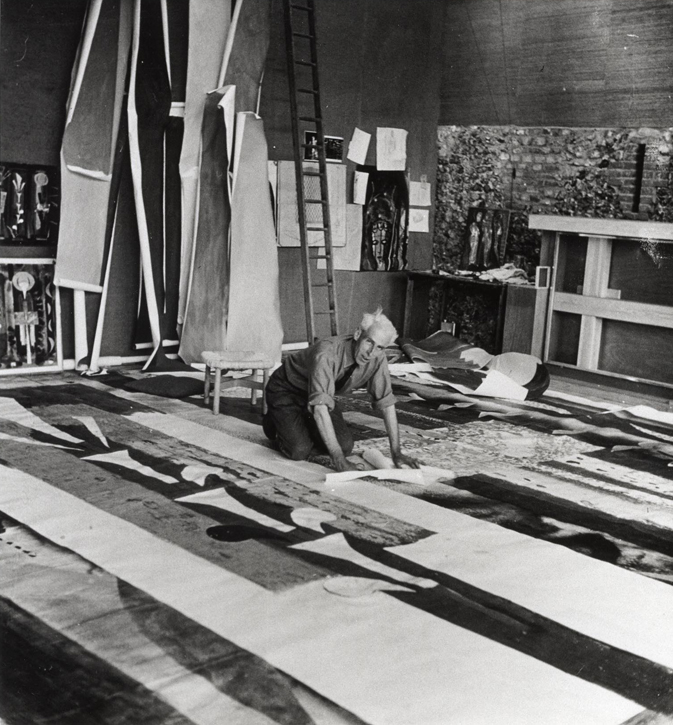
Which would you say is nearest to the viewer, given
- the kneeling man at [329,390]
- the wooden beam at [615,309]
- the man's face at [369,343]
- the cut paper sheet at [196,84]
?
the man's face at [369,343]

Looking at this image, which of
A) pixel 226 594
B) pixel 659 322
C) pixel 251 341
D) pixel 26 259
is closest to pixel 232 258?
pixel 251 341

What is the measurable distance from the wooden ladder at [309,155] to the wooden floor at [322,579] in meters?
2.55

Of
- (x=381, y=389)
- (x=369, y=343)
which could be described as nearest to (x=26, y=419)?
(x=381, y=389)

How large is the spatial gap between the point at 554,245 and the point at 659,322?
1.14 meters

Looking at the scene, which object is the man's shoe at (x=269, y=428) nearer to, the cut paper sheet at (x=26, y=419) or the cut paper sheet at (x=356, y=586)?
the cut paper sheet at (x=26, y=419)

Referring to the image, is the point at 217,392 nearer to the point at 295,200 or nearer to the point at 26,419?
the point at 26,419

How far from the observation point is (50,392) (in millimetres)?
6301

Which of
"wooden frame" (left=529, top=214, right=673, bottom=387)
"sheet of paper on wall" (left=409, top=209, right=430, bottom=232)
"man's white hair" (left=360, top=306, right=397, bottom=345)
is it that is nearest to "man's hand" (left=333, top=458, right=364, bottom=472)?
"man's white hair" (left=360, top=306, right=397, bottom=345)

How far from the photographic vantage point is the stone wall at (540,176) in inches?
297

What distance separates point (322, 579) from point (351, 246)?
576cm

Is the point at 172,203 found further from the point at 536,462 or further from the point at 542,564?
the point at 542,564

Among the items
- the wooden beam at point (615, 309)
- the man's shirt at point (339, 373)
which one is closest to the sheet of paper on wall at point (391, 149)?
the wooden beam at point (615, 309)

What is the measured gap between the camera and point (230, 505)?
4156 mm

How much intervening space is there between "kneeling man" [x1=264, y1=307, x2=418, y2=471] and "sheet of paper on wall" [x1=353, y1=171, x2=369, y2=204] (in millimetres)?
4059
